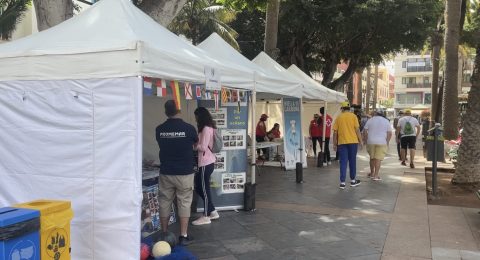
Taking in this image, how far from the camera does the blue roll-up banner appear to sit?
41.1ft

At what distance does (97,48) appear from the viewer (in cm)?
450

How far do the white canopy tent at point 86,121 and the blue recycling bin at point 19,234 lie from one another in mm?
864

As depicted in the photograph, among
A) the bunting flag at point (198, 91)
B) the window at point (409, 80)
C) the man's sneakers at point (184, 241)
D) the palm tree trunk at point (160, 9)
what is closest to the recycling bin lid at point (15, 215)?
the man's sneakers at point (184, 241)

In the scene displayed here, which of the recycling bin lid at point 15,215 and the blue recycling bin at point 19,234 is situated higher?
the recycling bin lid at point 15,215

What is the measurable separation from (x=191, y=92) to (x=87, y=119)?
1556 mm

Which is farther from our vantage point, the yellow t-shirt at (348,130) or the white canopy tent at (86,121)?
the yellow t-shirt at (348,130)

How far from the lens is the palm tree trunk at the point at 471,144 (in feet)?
33.7

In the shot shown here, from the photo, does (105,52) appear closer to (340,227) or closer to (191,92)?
(191,92)

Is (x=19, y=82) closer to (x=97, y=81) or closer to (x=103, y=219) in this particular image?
(x=97, y=81)

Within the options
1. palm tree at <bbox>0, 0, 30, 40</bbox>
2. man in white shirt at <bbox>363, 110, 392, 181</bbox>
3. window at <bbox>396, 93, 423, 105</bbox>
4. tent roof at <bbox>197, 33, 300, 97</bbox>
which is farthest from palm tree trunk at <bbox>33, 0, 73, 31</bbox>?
window at <bbox>396, 93, 423, 105</bbox>

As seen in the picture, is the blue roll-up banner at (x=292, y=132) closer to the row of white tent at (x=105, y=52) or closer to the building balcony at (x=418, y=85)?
the row of white tent at (x=105, y=52)

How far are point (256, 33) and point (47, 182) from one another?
2142cm

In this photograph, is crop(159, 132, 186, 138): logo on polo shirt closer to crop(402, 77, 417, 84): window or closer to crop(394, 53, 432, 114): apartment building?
crop(394, 53, 432, 114): apartment building

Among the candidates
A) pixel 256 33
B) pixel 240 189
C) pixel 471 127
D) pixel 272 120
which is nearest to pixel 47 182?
pixel 240 189
